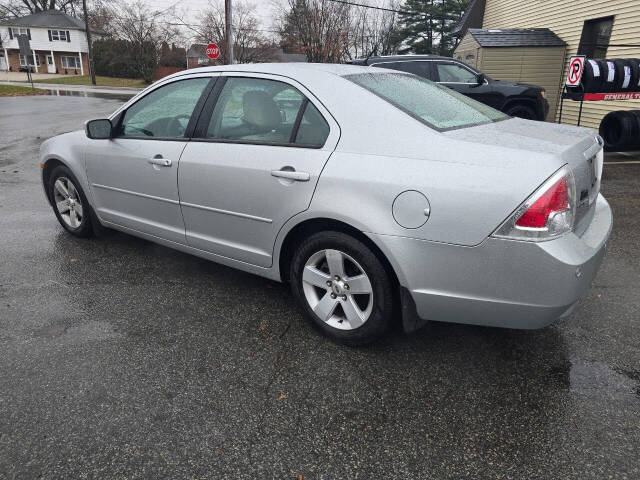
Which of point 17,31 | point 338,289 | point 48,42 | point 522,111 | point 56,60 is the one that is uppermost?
point 17,31

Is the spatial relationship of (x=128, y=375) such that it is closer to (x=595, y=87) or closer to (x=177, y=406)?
(x=177, y=406)

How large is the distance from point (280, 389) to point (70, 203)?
3.16 meters

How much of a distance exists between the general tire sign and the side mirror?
890 centimetres

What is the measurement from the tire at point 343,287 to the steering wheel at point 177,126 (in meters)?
1.30

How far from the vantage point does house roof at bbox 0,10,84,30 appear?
61.0 m

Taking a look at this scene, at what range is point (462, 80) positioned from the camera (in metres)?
10.5

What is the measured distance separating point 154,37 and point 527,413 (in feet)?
167

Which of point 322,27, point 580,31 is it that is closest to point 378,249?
point 580,31

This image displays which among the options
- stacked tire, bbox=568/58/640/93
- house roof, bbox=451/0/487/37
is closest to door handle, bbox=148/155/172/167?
stacked tire, bbox=568/58/640/93

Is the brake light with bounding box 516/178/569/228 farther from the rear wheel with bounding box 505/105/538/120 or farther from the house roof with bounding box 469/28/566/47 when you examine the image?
the house roof with bounding box 469/28/566/47

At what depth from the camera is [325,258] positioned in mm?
2896

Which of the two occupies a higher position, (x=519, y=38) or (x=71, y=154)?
(x=519, y=38)

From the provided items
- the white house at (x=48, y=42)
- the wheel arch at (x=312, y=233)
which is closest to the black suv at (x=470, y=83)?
the wheel arch at (x=312, y=233)

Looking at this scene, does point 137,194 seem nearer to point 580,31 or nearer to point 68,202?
point 68,202
